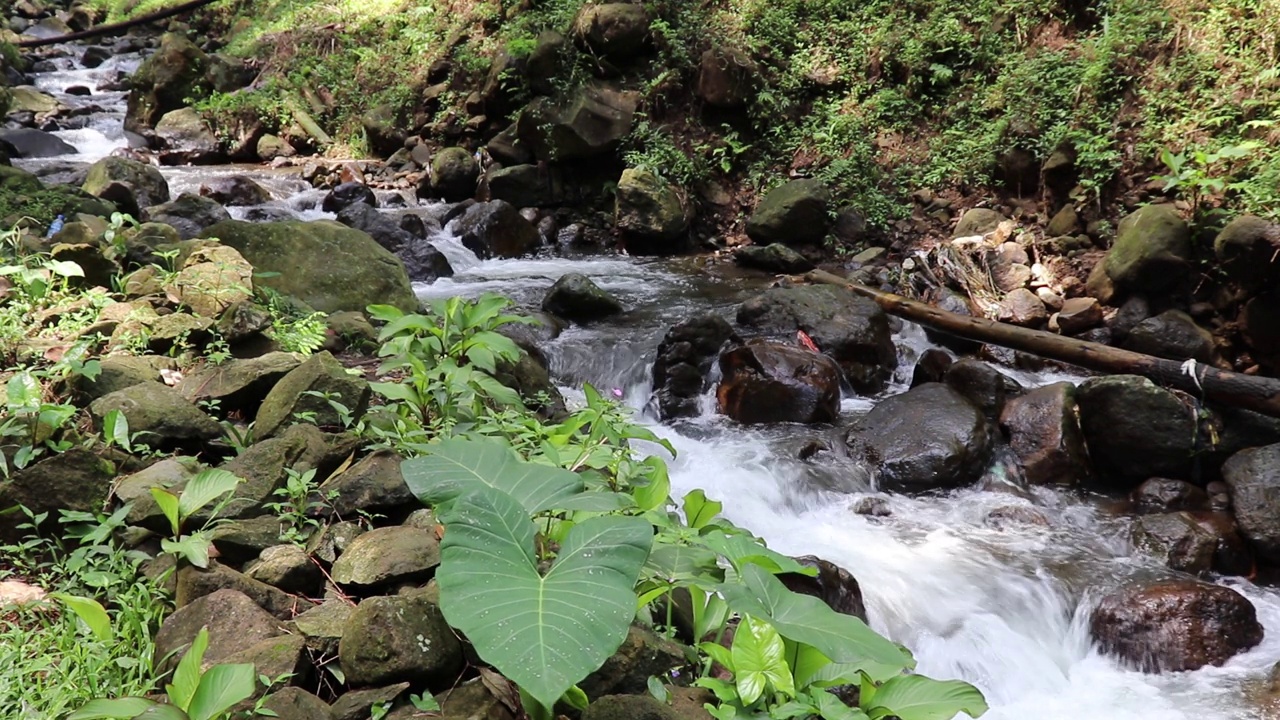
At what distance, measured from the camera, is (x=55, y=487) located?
2.55m

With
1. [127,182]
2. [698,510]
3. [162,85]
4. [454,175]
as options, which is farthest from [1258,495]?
[162,85]

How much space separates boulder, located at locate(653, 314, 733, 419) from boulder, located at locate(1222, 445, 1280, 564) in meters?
3.70

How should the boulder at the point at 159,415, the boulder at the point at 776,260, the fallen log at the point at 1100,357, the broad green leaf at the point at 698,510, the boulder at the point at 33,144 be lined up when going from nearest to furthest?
1. the broad green leaf at the point at 698,510
2. the boulder at the point at 159,415
3. the fallen log at the point at 1100,357
4. the boulder at the point at 776,260
5. the boulder at the point at 33,144

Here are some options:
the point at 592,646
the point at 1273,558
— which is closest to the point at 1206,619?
the point at 1273,558

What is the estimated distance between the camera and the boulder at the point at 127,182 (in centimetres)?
773

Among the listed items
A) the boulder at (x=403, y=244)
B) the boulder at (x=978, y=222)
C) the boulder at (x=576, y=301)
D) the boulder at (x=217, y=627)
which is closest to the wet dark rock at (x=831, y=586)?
the boulder at (x=217, y=627)

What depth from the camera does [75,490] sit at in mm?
2576

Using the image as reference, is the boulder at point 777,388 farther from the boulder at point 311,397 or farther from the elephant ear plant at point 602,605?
the elephant ear plant at point 602,605

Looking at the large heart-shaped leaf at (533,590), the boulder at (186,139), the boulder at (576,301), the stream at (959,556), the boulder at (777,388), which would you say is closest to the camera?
the large heart-shaped leaf at (533,590)

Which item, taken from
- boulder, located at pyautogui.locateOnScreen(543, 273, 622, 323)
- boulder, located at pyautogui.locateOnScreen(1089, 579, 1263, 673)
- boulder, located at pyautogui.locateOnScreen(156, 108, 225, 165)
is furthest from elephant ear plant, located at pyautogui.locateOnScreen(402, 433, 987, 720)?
boulder, located at pyautogui.locateOnScreen(156, 108, 225, 165)

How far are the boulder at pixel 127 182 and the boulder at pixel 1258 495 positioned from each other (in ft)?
→ 30.5

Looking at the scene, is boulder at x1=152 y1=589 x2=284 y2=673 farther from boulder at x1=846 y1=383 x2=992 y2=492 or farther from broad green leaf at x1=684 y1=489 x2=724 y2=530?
boulder at x1=846 y1=383 x2=992 y2=492

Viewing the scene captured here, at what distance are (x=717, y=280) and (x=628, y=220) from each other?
1.87 metres

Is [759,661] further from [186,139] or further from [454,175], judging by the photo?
[186,139]
